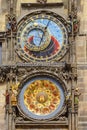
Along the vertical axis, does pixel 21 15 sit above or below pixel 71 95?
above

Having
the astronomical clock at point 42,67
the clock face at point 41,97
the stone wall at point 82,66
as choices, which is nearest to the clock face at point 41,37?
the astronomical clock at point 42,67

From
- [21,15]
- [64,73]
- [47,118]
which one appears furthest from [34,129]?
[21,15]

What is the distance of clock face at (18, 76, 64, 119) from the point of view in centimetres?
1792

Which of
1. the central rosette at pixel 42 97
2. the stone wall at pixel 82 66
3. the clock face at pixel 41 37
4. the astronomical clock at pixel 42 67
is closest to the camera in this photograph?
the stone wall at pixel 82 66

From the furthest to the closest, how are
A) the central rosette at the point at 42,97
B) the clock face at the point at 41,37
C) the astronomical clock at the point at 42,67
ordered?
the clock face at the point at 41,37
the central rosette at the point at 42,97
the astronomical clock at the point at 42,67

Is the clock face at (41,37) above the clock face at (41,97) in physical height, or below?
above

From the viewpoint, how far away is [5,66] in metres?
18.1

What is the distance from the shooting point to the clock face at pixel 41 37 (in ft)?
60.4

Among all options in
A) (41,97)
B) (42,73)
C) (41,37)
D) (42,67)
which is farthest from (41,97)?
(41,37)

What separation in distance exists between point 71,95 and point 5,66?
2145 mm

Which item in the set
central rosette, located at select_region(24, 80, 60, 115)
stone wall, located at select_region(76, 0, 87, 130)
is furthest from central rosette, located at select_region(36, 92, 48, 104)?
stone wall, located at select_region(76, 0, 87, 130)

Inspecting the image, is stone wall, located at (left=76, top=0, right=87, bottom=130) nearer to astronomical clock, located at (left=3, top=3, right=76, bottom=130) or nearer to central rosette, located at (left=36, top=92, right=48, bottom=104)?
astronomical clock, located at (left=3, top=3, right=76, bottom=130)

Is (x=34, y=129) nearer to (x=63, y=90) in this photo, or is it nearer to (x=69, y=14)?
(x=63, y=90)

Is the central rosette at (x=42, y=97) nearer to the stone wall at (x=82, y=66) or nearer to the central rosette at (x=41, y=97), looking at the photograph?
the central rosette at (x=41, y=97)
